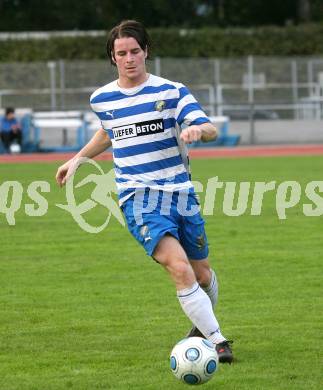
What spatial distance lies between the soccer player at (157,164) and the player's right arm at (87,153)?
0.99 ft

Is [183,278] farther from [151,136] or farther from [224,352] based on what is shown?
[151,136]

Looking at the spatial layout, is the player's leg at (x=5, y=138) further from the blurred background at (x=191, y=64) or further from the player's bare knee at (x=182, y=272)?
the player's bare knee at (x=182, y=272)

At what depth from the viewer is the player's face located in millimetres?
6867

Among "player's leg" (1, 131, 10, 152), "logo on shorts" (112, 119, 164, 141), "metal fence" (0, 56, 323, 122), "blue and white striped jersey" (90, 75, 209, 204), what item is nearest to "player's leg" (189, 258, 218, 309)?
"blue and white striped jersey" (90, 75, 209, 204)

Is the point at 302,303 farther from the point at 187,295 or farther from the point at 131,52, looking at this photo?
the point at 131,52

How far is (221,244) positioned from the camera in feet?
41.3

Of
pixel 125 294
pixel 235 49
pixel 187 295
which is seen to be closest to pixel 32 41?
pixel 235 49

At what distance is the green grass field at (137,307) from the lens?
683 cm

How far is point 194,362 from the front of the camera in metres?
6.25

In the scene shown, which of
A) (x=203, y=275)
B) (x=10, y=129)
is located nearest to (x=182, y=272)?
(x=203, y=275)

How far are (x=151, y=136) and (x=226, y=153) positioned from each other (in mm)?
22442

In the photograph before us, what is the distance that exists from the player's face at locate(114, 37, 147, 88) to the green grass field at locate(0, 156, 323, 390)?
1.73m

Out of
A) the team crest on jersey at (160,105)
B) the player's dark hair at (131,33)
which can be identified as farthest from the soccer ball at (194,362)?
the player's dark hair at (131,33)

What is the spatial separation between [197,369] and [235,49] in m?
41.4
